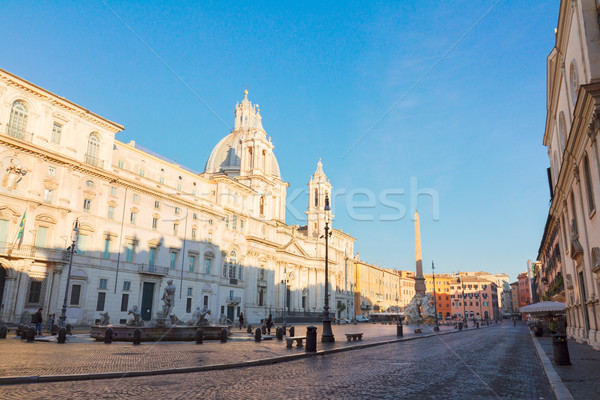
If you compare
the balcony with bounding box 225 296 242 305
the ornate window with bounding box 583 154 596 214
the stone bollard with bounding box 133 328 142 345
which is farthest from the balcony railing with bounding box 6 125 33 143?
the ornate window with bounding box 583 154 596 214

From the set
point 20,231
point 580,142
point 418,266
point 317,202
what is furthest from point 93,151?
point 317,202

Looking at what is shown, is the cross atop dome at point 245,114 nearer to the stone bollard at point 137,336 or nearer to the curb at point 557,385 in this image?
the stone bollard at point 137,336

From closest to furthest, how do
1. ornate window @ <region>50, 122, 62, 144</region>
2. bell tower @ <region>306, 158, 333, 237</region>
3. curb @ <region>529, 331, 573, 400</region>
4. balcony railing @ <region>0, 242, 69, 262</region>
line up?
curb @ <region>529, 331, 573, 400</region> < balcony railing @ <region>0, 242, 69, 262</region> < ornate window @ <region>50, 122, 62, 144</region> < bell tower @ <region>306, 158, 333, 237</region>

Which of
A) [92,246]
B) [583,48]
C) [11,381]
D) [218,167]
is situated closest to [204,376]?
[11,381]

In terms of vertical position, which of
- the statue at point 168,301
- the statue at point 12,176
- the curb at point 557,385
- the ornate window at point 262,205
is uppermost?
the ornate window at point 262,205

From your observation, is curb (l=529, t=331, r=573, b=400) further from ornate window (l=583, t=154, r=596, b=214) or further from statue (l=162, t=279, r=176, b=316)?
statue (l=162, t=279, r=176, b=316)

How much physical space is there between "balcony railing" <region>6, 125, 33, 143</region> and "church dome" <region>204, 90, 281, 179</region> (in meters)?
36.9

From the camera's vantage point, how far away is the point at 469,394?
26.7 feet

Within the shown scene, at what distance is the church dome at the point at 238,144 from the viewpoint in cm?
6869

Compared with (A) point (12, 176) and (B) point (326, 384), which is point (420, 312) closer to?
(A) point (12, 176)

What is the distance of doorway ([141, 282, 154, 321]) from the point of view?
128 ft

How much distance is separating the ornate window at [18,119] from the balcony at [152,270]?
1453cm

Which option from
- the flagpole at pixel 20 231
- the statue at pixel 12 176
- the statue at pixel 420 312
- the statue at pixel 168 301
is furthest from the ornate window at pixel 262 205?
the statue at pixel 168 301

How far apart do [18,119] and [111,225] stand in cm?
1070
